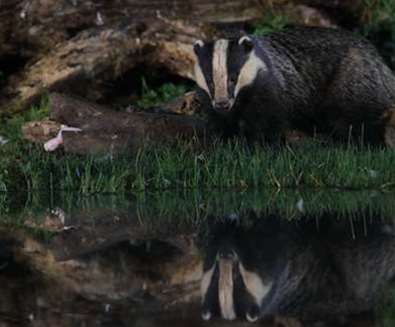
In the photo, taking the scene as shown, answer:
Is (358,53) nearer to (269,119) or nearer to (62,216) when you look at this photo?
(269,119)

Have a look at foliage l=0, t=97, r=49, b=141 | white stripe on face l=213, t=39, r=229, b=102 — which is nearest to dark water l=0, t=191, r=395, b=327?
white stripe on face l=213, t=39, r=229, b=102

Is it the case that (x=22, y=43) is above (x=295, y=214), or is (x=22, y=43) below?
below

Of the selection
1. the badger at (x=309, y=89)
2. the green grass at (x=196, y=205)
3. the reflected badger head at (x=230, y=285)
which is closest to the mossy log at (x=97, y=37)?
the badger at (x=309, y=89)

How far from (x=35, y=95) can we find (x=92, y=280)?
6.75m

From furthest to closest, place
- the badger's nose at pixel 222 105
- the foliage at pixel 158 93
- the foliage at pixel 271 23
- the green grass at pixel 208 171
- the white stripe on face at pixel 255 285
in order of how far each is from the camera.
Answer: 1. the foliage at pixel 271 23
2. the foliage at pixel 158 93
3. the badger's nose at pixel 222 105
4. the green grass at pixel 208 171
5. the white stripe on face at pixel 255 285

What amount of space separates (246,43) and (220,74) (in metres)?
0.38

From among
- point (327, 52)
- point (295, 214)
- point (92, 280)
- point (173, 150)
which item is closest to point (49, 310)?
point (92, 280)

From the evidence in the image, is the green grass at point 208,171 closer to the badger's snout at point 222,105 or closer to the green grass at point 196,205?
the green grass at point 196,205

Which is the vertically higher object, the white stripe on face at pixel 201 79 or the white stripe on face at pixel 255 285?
the white stripe on face at pixel 255 285

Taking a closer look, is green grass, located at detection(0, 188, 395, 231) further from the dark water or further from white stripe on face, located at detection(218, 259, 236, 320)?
white stripe on face, located at detection(218, 259, 236, 320)

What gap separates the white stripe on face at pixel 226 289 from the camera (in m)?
4.92

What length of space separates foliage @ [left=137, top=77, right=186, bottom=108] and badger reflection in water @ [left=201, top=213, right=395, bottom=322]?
5.06 metres

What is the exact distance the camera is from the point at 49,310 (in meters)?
4.92

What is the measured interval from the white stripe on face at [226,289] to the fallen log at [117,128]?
167 inches
